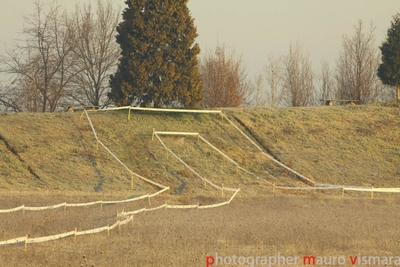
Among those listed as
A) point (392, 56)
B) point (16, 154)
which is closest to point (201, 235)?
point (16, 154)

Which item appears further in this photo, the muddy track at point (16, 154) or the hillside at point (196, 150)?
the hillside at point (196, 150)

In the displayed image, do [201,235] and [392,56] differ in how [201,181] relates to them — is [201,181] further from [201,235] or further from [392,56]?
[392,56]

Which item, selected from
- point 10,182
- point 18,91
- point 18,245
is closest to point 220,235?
point 18,245

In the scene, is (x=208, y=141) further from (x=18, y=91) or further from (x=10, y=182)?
(x=18, y=91)

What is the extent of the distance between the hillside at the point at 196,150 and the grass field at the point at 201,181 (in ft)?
0.26

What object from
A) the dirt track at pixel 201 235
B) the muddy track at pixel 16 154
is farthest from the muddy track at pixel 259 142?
the muddy track at pixel 16 154

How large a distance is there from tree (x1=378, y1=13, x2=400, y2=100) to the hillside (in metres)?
4.44

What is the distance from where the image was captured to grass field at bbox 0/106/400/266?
1483 centimetres

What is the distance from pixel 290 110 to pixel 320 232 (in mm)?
24745

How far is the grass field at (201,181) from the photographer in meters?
14.8

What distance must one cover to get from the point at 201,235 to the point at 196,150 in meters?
17.8

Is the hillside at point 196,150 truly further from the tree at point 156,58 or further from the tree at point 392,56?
the tree at point 392,56

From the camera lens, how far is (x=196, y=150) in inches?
1342

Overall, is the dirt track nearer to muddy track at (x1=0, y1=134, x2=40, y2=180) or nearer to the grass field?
the grass field
